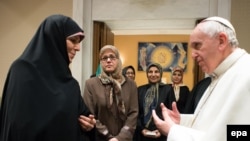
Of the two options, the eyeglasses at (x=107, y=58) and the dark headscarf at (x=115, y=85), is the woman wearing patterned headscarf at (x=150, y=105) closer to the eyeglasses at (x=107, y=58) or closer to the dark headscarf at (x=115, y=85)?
the dark headscarf at (x=115, y=85)

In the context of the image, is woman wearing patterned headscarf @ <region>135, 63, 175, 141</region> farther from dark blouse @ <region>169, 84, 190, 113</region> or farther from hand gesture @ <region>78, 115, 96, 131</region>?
hand gesture @ <region>78, 115, 96, 131</region>

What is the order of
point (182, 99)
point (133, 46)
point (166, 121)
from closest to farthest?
point (166, 121) < point (182, 99) < point (133, 46)

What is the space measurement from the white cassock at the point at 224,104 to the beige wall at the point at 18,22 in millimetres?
3040

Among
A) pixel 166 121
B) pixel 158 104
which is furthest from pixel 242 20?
pixel 166 121

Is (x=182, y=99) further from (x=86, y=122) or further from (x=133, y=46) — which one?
(x=133, y=46)

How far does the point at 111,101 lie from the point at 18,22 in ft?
7.57

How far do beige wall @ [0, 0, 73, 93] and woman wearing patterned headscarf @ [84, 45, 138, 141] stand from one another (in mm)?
1740

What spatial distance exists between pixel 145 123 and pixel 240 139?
5.35 ft

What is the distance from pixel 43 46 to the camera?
162 centimetres

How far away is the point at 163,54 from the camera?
24.8 feet

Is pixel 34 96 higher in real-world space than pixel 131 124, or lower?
higher

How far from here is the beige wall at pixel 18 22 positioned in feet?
13.5

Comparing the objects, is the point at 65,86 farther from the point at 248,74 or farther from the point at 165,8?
the point at 165,8

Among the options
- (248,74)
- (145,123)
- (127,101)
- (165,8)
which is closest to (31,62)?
(248,74)
